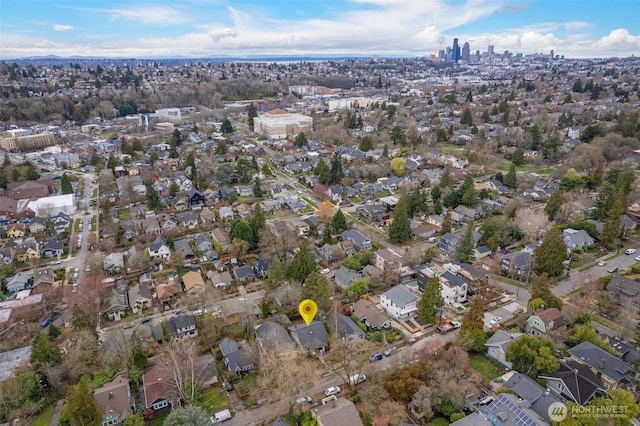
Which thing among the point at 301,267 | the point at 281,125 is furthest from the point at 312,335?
the point at 281,125

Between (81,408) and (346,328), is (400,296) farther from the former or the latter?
(81,408)

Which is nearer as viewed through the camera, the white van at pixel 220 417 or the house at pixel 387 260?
the white van at pixel 220 417

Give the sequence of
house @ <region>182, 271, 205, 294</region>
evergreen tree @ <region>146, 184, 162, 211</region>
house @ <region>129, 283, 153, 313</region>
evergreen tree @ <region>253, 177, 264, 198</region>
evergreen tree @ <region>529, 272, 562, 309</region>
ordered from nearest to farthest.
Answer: evergreen tree @ <region>529, 272, 562, 309</region>
house @ <region>129, 283, 153, 313</region>
house @ <region>182, 271, 205, 294</region>
evergreen tree @ <region>146, 184, 162, 211</region>
evergreen tree @ <region>253, 177, 264, 198</region>

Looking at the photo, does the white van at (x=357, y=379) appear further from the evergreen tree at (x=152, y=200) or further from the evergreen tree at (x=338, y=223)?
the evergreen tree at (x=152, y=200)

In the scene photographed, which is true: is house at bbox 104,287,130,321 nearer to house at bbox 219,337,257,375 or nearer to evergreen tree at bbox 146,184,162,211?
house at bbox 219,337,257,375
